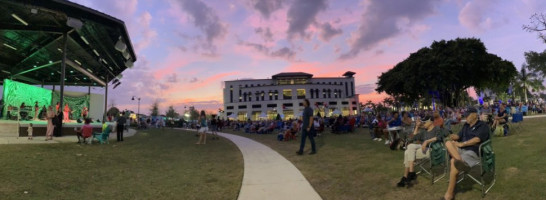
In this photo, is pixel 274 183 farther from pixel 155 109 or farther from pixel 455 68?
pixel 155 109

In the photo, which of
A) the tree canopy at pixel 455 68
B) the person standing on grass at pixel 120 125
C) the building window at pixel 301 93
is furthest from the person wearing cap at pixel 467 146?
the building window at pixel 301 93

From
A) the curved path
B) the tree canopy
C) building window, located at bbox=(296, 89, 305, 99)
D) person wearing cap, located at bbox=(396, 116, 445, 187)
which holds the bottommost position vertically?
the curved path

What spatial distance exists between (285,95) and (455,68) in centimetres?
7389

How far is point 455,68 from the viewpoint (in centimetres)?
3016

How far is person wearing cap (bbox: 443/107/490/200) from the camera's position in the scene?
4.05 metres

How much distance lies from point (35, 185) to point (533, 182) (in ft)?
27.6

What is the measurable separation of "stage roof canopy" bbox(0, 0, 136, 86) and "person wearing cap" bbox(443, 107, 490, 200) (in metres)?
16.0

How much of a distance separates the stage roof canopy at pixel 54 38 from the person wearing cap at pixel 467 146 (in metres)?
16.0

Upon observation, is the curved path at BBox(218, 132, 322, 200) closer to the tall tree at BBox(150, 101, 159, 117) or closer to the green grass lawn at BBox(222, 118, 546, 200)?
the green grass lawn at BBox(222, 118, 546, 200)

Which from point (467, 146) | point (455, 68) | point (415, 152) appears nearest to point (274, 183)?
point (415, 152)

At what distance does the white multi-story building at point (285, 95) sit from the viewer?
10046 centimetres

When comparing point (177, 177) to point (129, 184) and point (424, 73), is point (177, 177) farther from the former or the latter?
point (424, 73)

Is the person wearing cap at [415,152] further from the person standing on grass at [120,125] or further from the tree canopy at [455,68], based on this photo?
the tree canopy at [455,68]

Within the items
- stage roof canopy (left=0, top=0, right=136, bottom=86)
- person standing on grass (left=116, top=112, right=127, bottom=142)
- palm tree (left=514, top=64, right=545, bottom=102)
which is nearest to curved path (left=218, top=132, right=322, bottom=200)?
person standing on grass (left=116, top=112, right=127, bottom=142)
